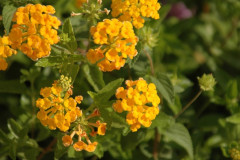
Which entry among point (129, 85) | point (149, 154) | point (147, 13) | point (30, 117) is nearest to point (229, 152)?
point (149, 154)

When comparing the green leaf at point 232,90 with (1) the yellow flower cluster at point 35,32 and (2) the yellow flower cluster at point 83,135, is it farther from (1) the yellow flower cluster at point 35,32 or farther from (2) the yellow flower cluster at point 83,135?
(1) the yellow flower cluster at point 35,32

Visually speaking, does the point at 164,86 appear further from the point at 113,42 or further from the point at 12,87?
the point at 12,87

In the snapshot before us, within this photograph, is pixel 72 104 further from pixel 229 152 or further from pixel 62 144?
pixel 229 152

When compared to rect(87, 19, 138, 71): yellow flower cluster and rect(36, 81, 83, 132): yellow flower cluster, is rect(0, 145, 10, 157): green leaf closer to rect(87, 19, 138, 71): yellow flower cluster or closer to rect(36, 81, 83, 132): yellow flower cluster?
rect(36, 81, 83, 132): yellow flower cluster

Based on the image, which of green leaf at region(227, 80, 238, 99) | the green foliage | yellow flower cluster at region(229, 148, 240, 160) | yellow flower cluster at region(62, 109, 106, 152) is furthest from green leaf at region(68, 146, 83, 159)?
green leaf at region(227, 80, 238, 99)

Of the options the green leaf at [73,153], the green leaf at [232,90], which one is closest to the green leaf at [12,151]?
the green leaf at [73,153]
